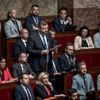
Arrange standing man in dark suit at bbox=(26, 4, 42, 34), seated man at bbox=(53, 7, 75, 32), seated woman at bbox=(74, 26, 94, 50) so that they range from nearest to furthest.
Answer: standing man in dark suit at bbox=(26, 4, 42, 34)
seated woman at bbox=(74, 26, 94, 50)
seated man at bbox=(53, 7, 75, 32)

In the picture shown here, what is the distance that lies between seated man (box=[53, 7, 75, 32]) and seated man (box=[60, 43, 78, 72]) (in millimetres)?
827

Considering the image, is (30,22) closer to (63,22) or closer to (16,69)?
(63,22)

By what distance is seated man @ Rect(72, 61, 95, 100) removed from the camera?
5.74m

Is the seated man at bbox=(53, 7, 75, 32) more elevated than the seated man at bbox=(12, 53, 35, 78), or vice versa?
the seated man at bbox=(53, 7, 75, 32)

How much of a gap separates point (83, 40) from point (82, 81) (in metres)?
1.01

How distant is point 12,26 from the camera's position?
20.8 ft

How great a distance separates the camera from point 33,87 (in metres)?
5.39

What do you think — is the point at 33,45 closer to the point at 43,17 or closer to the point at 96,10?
the point at 43,17

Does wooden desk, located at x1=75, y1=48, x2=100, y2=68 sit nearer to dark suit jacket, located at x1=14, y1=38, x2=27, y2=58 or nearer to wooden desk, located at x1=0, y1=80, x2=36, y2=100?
dark suit jacket, located at x1=14, y1=38, x2=27, y2=58

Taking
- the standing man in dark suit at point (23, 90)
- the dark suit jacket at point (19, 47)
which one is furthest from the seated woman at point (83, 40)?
the standing man in dark suit at point (23, 90)

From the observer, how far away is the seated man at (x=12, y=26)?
634 centimetres

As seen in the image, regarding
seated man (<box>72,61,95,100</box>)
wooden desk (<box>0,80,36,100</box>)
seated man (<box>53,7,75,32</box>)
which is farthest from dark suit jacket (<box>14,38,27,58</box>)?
seated man (<box>53,7,75,32</box>)

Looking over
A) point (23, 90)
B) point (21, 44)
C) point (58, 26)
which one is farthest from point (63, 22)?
point (23, 90)

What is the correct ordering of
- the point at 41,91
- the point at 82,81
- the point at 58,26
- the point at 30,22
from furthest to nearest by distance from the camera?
the point at 58,26 → the point at 30,22 → the point at 82,81 → the point at 41,91
